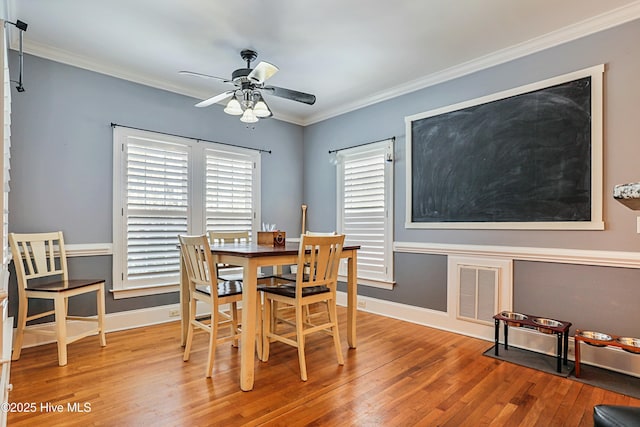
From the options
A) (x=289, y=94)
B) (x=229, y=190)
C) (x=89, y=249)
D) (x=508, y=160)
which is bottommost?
(x=89, y=249)

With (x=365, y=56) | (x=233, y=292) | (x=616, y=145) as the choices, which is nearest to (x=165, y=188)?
(x=233, y=292)

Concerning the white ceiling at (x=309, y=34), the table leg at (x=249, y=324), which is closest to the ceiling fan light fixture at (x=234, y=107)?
the white ceiling at (x=309, y=34)

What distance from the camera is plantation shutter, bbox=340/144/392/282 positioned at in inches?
164

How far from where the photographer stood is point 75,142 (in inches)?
131

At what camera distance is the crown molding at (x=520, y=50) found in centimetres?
260

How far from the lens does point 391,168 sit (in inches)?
162

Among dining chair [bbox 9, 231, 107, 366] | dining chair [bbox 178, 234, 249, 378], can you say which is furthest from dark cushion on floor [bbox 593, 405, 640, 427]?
dining chair [bbox 9, 231, 107, 366]

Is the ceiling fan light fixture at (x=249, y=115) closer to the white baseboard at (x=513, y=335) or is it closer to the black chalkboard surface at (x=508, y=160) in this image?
the black chalkboard surface at (x=508, y=160)

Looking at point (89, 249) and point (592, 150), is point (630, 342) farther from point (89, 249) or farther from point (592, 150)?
point (89, 249)

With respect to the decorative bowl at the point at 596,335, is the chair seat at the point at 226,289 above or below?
above

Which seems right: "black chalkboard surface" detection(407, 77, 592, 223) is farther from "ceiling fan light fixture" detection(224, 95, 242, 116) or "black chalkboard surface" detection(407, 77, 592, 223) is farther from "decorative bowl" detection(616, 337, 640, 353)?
"ceiling fan light fixture" detection(224, 95, 242, 116)

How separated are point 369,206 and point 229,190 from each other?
5.78 feet

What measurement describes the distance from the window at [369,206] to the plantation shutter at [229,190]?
1.20 metres

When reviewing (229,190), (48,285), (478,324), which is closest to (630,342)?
(478,324)
